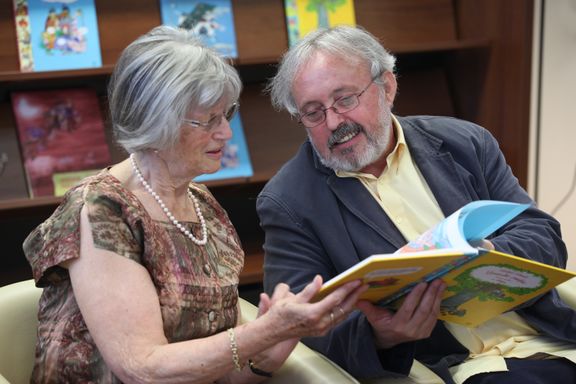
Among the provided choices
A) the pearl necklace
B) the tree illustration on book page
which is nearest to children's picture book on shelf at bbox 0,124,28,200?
the pearl necklace

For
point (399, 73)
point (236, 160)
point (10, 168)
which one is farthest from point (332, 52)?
point (399, 73)

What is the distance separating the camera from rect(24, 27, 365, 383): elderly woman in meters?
1.45

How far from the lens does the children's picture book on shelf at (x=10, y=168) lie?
9.75ft

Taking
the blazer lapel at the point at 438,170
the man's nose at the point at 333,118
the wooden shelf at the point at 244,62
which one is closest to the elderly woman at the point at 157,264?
the man's nose at the point at 333,118

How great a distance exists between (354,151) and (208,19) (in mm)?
1425

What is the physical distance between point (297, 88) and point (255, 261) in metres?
1.33

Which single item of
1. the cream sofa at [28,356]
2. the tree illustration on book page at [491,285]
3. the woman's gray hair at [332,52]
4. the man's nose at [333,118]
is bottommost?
the cream sofa at [28,356]

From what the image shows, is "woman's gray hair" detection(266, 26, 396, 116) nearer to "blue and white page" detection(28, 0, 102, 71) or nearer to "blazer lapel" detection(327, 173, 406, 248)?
"blazer lapel" detection(327, 173, 406, 248)

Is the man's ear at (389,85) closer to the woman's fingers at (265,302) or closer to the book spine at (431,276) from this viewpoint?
the book spine at (431,276)

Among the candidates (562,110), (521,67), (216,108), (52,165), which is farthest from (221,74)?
(562,110)

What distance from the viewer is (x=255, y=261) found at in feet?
10.5

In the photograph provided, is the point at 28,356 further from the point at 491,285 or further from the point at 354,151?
the point at 491,285

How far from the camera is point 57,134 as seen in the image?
10.00 ft

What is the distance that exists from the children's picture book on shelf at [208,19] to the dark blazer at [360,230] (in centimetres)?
125
